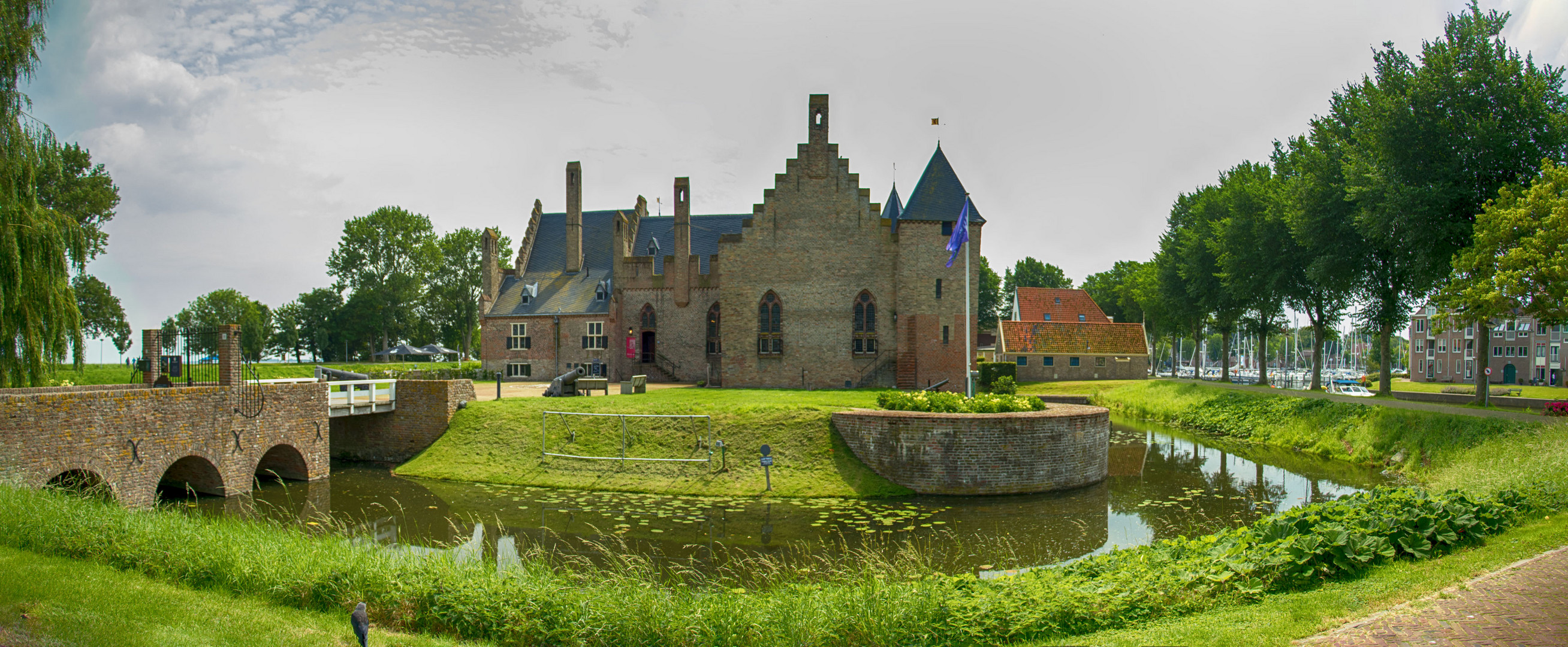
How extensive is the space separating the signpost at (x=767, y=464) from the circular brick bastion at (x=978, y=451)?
235 cm

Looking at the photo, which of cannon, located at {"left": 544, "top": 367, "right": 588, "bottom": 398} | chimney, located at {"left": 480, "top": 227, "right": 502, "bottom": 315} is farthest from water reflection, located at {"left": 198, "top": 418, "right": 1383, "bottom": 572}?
chimney, located at {"left": 480, "top": 227, "right": 502, "bottom": 315}

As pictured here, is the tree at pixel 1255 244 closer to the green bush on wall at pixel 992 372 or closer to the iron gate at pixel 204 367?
the green bush on wall at pixel 992 372

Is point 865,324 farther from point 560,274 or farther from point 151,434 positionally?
point 151,434

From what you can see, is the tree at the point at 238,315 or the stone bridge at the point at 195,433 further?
the tree at the point at 238,315

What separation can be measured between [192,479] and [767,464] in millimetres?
13834

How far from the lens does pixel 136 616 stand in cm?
745

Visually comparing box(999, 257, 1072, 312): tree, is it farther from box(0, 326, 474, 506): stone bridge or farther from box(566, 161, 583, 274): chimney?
box(0, 326, 474, 506): stone bridge

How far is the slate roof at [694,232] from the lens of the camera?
42281 mm


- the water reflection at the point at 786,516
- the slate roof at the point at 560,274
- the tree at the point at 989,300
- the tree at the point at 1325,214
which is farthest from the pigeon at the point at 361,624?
the tree at the point at 989,300

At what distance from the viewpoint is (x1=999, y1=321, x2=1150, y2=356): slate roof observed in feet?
175

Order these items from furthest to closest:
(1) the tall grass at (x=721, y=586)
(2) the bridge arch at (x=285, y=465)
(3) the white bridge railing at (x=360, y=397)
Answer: (3) the white bridge railing at (x=360, y=397) < (2) the bridge arch at (x=285, y=465) < (1) the tall grass at (x=721, y=586)

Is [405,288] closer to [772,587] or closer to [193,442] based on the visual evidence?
[193,442]

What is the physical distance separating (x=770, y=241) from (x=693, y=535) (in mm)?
19635

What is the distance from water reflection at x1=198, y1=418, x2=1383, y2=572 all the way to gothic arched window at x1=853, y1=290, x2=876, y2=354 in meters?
12.8
